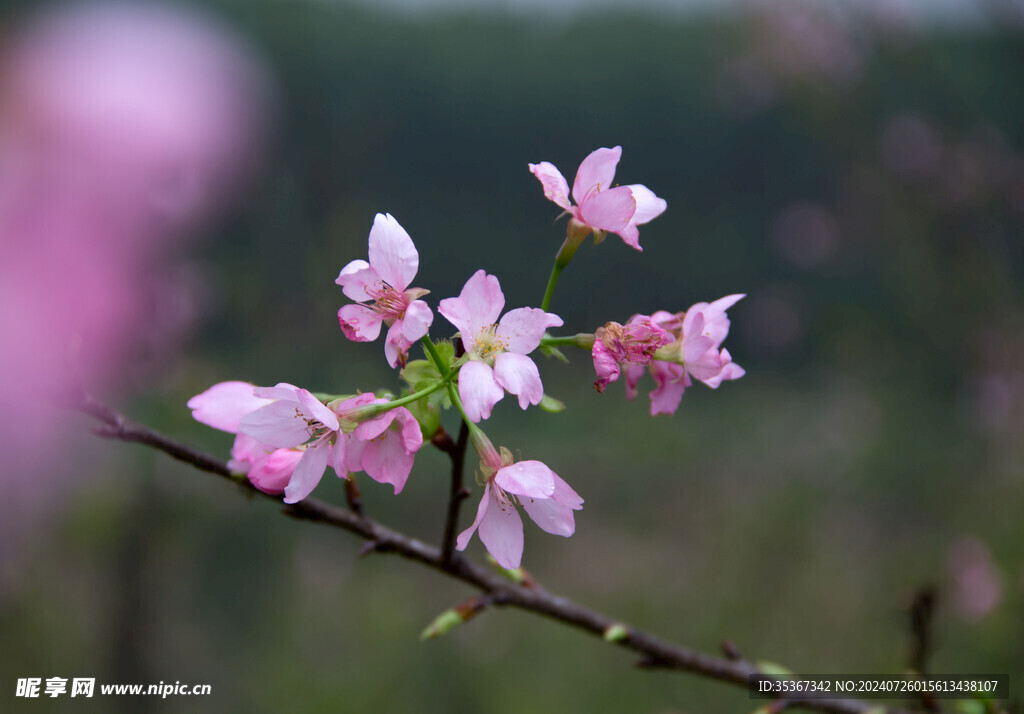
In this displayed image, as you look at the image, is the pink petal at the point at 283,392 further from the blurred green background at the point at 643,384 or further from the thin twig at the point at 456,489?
the blurred green background at the point at 643,384

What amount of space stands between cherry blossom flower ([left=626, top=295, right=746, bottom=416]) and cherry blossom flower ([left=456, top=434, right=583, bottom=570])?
8 cm

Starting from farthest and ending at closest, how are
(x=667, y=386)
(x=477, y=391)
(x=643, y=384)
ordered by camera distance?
(x=643, y=384)
(x=667, y=386)
(x=477, y=391)

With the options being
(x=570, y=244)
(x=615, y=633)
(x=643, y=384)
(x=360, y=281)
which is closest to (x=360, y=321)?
(x=360, y=281)

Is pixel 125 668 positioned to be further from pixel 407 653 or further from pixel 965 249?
pixel 965 249

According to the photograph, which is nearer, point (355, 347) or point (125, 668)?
point (125, 668)

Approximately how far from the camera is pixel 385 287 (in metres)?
0.35

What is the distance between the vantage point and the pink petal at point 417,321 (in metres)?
0.32

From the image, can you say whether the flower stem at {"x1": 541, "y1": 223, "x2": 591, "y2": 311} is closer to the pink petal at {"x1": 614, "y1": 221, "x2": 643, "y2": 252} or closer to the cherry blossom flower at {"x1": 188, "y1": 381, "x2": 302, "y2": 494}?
the pink petal at {"x1": 614, "y1": 221, "x2": 643, "y2": 252}

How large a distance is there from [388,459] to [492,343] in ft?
0.25

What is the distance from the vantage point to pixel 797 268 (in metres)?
3.00

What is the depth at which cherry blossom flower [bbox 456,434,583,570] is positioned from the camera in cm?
34

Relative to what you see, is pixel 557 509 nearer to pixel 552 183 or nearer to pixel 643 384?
pixel 552 183

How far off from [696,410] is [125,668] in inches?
84.6

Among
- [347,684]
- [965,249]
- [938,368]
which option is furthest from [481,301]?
[938,368]
